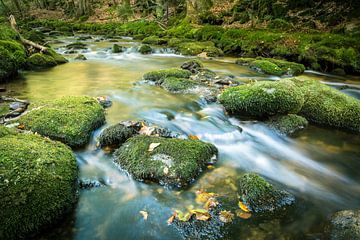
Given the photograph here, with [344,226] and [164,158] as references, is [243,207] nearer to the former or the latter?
[344,226]

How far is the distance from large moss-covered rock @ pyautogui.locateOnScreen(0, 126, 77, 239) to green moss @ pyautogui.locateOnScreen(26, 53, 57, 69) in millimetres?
8011

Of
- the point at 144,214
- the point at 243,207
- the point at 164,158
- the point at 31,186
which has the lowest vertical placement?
the point at 144,214

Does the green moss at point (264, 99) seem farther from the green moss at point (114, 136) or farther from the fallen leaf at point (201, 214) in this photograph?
the fallen leaf at point (201, 214)

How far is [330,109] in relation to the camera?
6.42m

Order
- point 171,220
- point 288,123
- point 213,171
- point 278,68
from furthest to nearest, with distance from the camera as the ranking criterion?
1. point 278,68
2. point 288,123
3. point 213,171
4. point 171,220

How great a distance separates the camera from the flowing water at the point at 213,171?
3.43 meters

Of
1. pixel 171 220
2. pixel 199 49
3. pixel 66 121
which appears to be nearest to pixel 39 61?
pixel 66 121

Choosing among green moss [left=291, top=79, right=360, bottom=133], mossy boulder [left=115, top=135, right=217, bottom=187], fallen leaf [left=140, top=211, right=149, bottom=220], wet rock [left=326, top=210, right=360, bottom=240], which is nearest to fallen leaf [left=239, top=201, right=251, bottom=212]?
mossy boulder [left=115, top=135, right=217, bottom=187]

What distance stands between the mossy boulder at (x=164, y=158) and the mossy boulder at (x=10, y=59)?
6103 mm

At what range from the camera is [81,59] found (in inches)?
527

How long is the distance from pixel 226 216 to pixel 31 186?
2210 millimetres

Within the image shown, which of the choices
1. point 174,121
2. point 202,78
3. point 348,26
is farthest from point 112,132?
point 348,26

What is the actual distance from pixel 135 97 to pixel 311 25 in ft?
34.2

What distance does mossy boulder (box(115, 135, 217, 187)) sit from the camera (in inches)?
162
